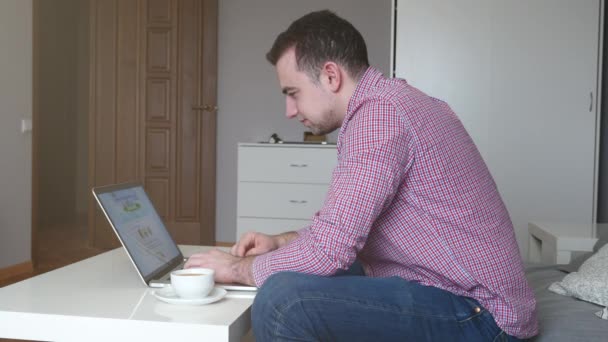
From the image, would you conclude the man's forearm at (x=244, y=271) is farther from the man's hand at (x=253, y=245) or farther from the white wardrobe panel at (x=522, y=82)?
the white wardrobe panel at (x=522, y=82)

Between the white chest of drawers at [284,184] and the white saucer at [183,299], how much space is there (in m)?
2.99

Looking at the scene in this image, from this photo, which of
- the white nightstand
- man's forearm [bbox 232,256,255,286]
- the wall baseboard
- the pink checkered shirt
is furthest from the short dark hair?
the wall baseboard

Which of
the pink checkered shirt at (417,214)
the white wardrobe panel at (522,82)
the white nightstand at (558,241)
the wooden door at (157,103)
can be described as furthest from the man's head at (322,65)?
the wooden door at (157,103)

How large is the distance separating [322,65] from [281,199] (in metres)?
2.94

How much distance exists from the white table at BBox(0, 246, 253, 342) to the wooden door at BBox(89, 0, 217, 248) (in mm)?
3583

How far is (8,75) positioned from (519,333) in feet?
11.6

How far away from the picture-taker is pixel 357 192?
1.19m

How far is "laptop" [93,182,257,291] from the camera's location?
4.67ft

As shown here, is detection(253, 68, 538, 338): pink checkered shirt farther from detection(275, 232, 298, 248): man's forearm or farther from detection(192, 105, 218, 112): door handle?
detection(192, 105, 218, 112): door handle

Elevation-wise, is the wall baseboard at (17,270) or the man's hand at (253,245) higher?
the man's hand at (253,245)

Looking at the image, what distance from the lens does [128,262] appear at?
1735 millimetres

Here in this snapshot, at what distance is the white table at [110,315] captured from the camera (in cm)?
112

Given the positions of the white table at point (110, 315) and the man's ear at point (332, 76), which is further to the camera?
the man's ear at point (332, 76)

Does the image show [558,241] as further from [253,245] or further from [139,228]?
[139,228]
